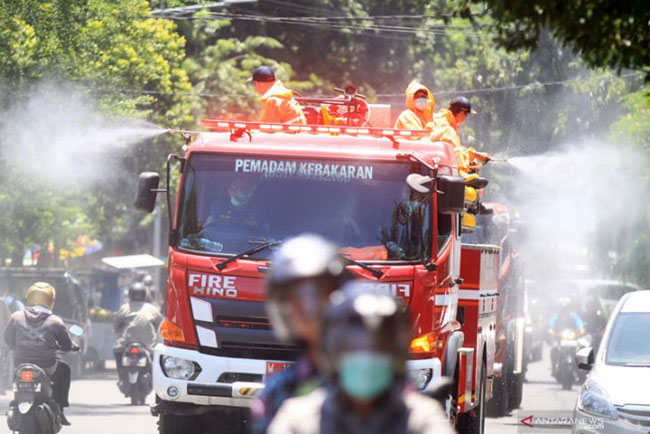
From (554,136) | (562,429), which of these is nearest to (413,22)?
(554,136)

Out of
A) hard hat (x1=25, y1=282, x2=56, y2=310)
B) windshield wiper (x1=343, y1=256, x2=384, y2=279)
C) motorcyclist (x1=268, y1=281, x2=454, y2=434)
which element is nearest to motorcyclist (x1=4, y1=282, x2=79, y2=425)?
hard hat (x1=25, y1=282, x2=56, y2=310)

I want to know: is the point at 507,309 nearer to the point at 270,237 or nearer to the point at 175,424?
the point at 175,424

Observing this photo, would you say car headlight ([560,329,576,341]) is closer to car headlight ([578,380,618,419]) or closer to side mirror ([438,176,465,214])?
car headlight ([578,380,618,419])

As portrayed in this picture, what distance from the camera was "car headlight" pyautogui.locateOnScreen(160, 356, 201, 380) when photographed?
10.0 metres

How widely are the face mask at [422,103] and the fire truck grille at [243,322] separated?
3.01 metres

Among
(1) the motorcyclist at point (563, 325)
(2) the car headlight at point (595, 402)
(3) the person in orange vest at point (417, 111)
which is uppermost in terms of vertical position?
(3) the person in orange vest at point (417, 111)

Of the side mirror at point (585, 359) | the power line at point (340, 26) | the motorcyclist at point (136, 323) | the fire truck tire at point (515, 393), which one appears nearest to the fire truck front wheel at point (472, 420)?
the side mirror at point (585, 359)

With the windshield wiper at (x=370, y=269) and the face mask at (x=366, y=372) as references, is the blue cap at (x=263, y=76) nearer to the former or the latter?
the windshield wiper at (x=370, y=269)

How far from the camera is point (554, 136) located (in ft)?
111

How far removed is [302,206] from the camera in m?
10.3

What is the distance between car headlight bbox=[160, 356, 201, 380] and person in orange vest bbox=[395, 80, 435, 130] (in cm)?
311

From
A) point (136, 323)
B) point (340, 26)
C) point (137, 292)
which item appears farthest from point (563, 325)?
point (136, 323)

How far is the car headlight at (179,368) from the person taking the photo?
32.9 ft

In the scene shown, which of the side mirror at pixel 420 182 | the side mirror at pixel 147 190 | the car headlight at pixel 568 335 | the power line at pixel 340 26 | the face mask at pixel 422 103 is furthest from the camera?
the power line at pixel 340 26
